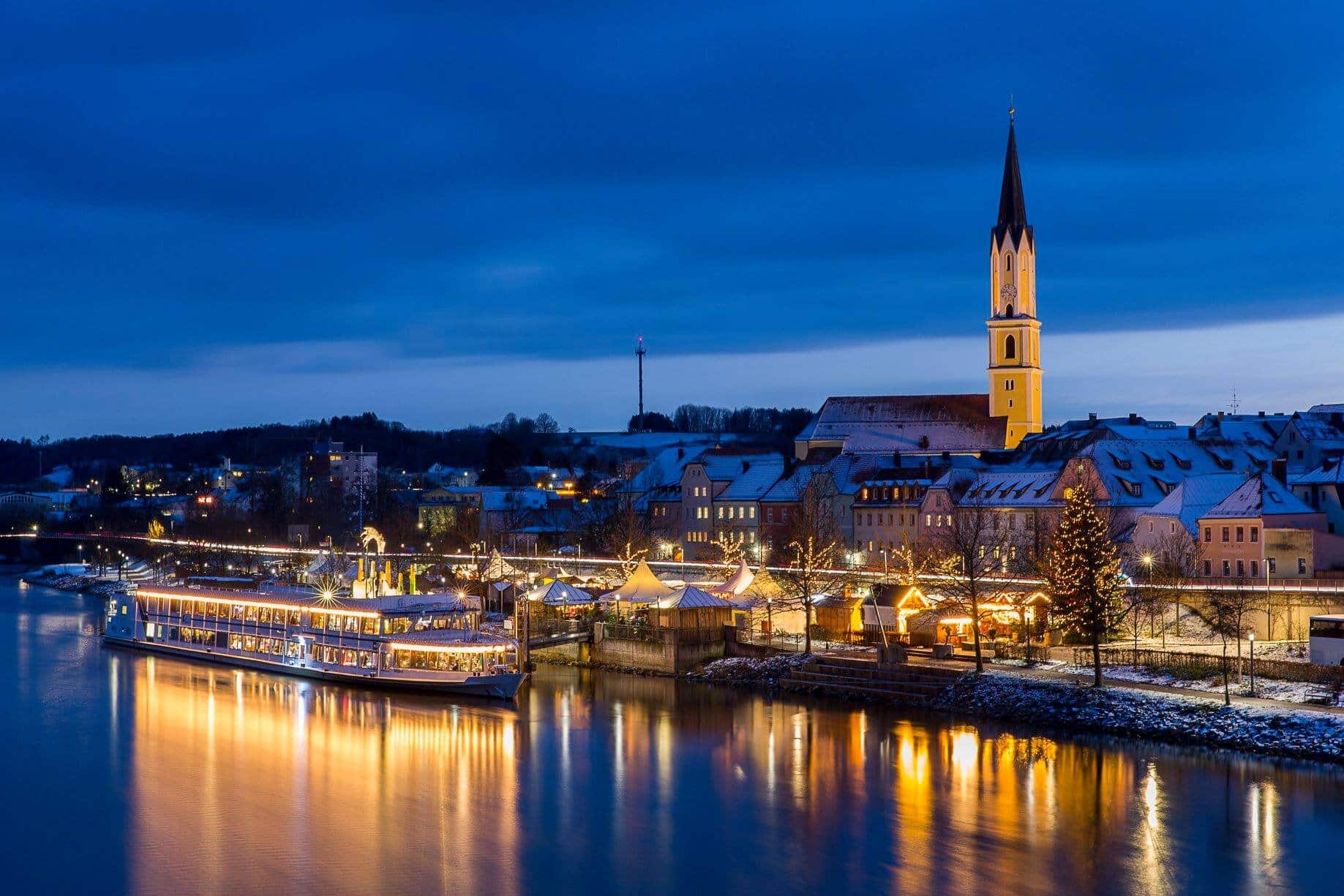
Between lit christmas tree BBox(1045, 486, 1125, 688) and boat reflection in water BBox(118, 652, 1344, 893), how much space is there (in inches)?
246

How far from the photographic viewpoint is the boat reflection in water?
28.2 metres

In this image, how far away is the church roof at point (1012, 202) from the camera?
113125 mm

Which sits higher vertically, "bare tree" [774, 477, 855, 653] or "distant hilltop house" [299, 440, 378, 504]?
"distant hilltop house" [299, 440, 378, 504]

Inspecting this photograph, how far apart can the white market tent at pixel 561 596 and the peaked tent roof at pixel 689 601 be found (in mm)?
6465

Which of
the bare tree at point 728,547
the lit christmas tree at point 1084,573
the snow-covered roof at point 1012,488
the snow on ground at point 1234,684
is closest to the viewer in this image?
the snow on ground at point 1234,684

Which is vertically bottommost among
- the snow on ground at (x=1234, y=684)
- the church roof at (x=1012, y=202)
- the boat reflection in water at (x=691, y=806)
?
the boat reflection in water at (x=691, y=806)

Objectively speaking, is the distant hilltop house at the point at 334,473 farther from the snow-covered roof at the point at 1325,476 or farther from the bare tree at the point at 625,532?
Result: the snow-covered roof at the point at 1325,476

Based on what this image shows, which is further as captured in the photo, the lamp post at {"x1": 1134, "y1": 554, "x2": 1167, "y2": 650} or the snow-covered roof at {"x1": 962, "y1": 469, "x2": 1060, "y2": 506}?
the snow-covered roof at {"x1": 962, "y1": 469, "x2": 1060, "y2": 506}

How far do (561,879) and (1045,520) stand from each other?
48.8 m

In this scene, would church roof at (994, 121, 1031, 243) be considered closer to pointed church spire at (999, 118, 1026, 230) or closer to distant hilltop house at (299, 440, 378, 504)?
pointed church spire at (999, 118, 1026, 230)

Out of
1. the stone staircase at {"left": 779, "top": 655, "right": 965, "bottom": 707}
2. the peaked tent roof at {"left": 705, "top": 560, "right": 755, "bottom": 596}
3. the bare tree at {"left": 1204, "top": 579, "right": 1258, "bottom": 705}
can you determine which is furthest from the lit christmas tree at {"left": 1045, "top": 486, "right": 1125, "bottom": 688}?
the peaked tent roof at {"left": 705, "top": 560, "right": 755, "bottom": 596}

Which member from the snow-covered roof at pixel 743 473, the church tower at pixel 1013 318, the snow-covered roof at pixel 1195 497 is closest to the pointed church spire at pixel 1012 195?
the church tower at pixel 1013 318

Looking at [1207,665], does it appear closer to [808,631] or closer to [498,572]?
[808,631]

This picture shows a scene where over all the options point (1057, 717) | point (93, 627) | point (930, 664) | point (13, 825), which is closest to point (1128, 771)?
point (1057, 717)
